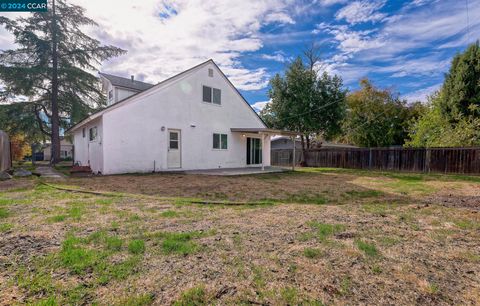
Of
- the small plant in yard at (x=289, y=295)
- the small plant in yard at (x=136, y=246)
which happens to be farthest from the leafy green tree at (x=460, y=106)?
the small plant in yard at (x=136, y=246)

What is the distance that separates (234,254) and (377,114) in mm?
34641

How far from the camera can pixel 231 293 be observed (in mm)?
1903

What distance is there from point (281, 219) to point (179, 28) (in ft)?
37.3

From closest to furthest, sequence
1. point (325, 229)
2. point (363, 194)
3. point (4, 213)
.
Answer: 1. point (325, 229)
2. point (4, 213)
3. point (363, 194)

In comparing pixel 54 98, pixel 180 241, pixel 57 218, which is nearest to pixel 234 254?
pixel 180 241

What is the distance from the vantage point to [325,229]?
349 centimetres

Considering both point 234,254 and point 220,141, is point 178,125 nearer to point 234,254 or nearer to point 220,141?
point 220,141

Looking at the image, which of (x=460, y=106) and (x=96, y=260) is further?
(x=460, y=106)

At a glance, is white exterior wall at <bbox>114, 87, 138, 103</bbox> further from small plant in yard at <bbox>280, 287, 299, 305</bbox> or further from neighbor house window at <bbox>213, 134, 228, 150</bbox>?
small plant in yard at <bbox>280, 287, 299, 305</bbox>

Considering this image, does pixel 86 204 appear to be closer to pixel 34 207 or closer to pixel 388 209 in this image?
pixel 34 207

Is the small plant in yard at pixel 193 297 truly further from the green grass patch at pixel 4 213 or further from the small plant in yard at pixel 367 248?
the green grass patch at pixel 4 213

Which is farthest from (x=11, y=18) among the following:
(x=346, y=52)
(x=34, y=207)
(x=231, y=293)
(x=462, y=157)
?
(x=462, y=157)

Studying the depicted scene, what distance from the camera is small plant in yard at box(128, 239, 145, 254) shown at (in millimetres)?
2639

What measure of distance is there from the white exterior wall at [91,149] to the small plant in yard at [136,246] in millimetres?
9190
